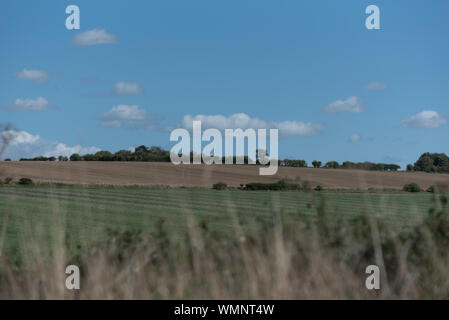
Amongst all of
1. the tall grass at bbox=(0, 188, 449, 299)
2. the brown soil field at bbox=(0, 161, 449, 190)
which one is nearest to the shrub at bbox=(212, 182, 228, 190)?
the brown soil field at bbox=(0, 161, 449, 190)

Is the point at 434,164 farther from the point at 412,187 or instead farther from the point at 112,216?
the point at 112,216

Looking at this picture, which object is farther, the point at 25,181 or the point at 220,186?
A: the point at 220,186

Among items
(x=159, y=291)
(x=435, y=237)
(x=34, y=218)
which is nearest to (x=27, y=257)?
(x=159, y=291)

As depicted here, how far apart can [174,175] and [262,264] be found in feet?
139

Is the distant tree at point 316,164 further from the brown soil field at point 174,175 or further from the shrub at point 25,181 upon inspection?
the shrub at point 25,181

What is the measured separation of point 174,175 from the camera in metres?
49.1

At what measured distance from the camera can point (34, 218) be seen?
66.9 feet

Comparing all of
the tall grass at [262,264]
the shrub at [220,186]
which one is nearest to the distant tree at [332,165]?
the shrub at [220,186]

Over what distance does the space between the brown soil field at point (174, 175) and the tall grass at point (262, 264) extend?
109 feet

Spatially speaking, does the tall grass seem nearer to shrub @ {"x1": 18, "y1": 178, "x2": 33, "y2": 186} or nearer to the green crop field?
the green crop field

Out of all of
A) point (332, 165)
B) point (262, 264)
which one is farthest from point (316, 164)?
point (262, 264)

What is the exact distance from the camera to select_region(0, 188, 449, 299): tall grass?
22.9 ft

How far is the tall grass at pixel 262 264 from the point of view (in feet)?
22.9
